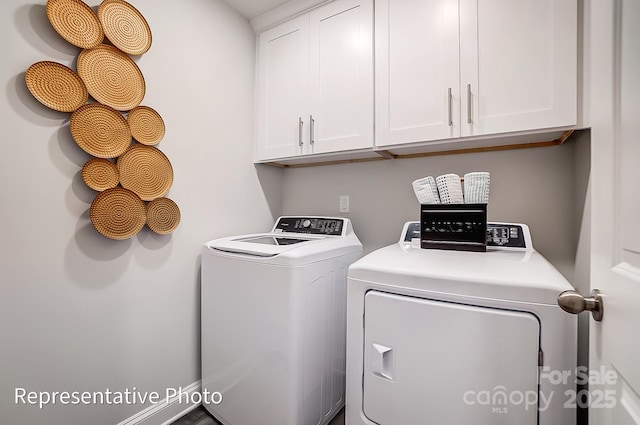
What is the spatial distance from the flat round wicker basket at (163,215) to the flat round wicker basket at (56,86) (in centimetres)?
53

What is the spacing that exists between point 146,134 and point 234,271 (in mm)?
833

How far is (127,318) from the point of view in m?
1.40

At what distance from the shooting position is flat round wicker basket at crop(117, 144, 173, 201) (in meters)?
1.34

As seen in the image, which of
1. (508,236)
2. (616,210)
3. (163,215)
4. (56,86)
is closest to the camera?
(616,210)

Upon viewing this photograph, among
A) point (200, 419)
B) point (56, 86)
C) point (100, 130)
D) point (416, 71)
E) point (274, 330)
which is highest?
point (416, 71)

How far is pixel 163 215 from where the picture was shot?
4.93ft

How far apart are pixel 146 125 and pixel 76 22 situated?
0.46m

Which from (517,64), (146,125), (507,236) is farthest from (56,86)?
(507,236)

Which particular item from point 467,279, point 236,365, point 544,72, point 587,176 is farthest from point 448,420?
point 544,72

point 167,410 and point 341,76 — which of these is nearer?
point 167,410

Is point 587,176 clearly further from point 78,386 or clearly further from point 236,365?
point 78,386

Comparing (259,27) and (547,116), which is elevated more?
(259,27)

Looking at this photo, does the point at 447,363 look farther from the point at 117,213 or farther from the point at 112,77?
the point at 112,77

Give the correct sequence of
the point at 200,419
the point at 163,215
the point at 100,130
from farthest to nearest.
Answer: the point at 200,419 < the point at 163,215 < the point at 100,130
